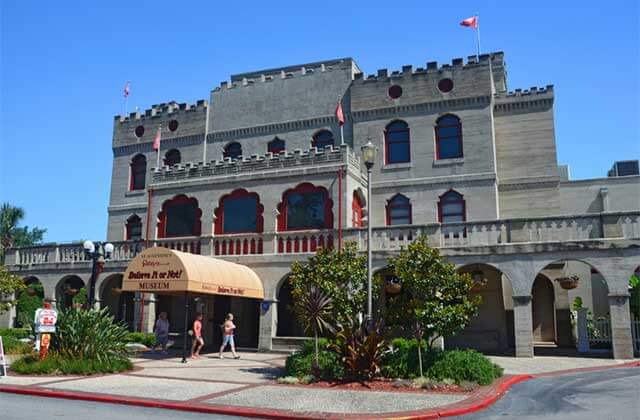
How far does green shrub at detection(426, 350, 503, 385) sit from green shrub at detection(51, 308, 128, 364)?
9.49 metres

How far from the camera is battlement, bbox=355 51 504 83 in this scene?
92.2ft

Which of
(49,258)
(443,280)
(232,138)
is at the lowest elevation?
(443,280)

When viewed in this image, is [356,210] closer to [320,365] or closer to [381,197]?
[381,197]

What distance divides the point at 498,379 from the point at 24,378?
41.5ft

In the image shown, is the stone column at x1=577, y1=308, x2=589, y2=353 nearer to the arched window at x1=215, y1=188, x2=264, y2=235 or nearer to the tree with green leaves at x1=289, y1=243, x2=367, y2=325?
the tree with green leaves at x1=289, y1=243, x2=367, y2=325

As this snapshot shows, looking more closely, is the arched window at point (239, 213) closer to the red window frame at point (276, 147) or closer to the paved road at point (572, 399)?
the red window frame at point (276, 147)

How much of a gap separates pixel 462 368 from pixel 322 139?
17779 millimetres

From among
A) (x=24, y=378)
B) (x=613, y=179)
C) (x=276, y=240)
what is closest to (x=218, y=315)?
(x=276, y=240)

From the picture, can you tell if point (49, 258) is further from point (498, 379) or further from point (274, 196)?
point (498, 379)

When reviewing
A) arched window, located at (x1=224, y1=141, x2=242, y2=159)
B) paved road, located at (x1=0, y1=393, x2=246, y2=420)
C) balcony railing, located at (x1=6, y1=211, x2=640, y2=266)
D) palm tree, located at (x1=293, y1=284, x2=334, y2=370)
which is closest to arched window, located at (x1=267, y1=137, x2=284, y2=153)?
arched window, located at (x1=224, y1=141, x2=242, y2=159)

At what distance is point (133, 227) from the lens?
34.1 meters

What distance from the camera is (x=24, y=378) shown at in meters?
15.7

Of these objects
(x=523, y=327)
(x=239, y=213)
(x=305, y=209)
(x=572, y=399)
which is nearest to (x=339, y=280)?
(x=572, y=399)

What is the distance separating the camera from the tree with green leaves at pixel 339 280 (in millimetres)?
16297
